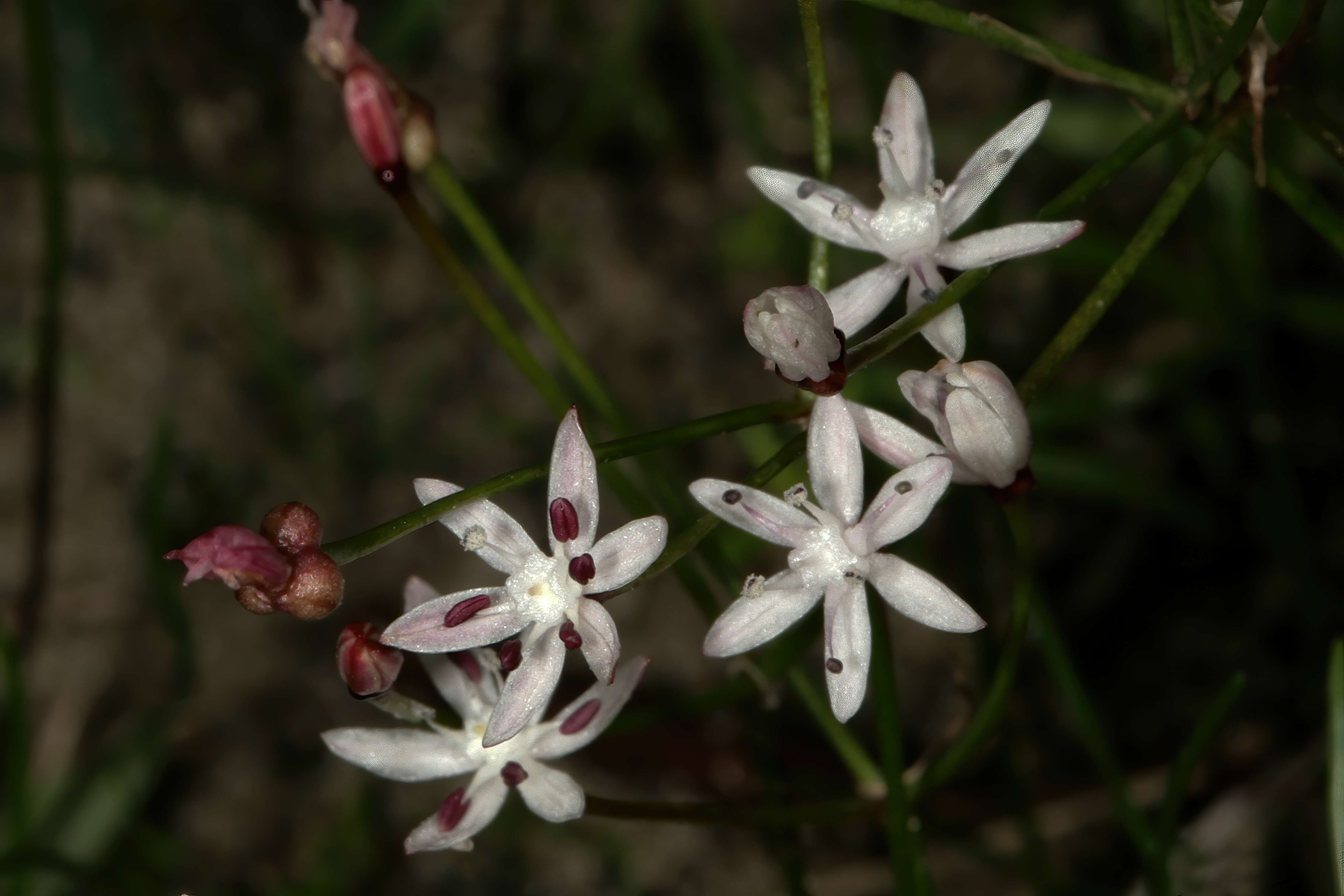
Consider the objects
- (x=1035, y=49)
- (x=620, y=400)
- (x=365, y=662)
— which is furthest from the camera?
(x=620, y=400)

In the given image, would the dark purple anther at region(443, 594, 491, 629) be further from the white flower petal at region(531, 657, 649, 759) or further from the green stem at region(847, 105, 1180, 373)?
the green stem at region(847, 105, 1180, 373)

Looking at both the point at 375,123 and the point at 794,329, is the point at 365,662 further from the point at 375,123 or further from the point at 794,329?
the point at 375,123

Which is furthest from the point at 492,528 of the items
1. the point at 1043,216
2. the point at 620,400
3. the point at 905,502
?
the point at 620,400

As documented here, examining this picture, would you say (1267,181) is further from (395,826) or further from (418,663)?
(395,826)

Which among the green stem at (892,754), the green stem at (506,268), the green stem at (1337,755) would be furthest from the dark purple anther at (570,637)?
the green stem at (1337,755)

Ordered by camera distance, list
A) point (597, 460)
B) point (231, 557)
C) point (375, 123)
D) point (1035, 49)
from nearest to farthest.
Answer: point (231, 557) → point (597, 460) → point (1035, 49) → point (375, 123)

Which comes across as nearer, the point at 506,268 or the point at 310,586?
the point at 310,586
